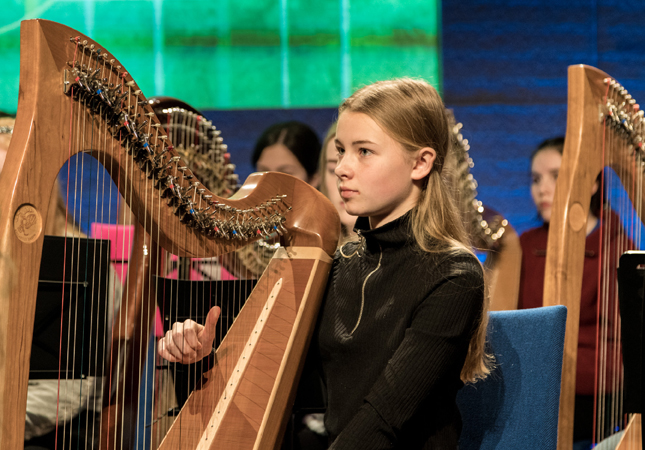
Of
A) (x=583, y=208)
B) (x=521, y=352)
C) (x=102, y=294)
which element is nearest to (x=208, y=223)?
(x=102, y=294)

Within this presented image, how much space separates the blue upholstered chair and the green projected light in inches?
99.7

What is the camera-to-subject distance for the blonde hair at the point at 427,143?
119cm

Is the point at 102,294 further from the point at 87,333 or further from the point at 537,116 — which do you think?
the point at 537,116

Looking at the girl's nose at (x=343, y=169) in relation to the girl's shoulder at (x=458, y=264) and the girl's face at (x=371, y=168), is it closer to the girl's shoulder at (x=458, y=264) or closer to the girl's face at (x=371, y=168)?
the girl's face at (x=371, y=168)

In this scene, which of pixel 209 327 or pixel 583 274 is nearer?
pixel 209 327

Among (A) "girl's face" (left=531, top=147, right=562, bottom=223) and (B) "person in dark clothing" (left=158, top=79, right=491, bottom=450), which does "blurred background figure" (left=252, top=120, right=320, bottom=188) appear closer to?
(A) "girl's face" (left=531, top=147, right=562, bottom=223)

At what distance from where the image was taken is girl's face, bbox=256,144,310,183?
2.79 metres

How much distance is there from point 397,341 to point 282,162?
68.8 inches

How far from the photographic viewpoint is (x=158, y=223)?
108 cm

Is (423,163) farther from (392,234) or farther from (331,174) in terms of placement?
(331,174)

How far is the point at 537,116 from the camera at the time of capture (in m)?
3.58

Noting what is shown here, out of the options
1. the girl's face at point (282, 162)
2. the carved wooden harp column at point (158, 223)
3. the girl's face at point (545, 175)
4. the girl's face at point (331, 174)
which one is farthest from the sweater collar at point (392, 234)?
the girl's face at point (545, 175)

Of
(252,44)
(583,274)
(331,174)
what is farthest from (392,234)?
(252,44)

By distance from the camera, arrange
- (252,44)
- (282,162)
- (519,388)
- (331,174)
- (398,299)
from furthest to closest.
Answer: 1. (252,44)
2. (282,162)
3. (331,174)
4. (519,388)
5. (398,299)
